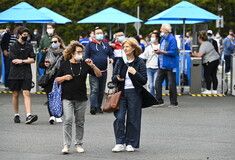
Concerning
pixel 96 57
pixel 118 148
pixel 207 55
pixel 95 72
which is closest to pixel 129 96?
pixel 95 72

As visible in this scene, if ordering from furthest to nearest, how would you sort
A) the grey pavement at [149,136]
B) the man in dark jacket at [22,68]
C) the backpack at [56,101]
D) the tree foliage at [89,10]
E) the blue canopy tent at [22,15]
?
the tree foliage at [89,10], the blue canopy tent at [22,15], the man in dark jacket at [22,68], the backpack at [56,101], the grey pavement at [149,136]

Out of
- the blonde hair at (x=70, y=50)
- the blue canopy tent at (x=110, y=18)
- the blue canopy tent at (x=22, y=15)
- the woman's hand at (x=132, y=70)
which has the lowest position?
the woman's hand at (x=132, y=70)

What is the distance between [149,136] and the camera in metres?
11.8

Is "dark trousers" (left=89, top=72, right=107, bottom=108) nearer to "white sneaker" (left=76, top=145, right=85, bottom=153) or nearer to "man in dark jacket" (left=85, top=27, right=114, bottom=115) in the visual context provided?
"man in dark jacket" (left=85, top=27, right=114, bottom=115)

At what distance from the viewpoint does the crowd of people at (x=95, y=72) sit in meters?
10.1

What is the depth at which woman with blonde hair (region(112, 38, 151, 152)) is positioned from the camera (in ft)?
33.0

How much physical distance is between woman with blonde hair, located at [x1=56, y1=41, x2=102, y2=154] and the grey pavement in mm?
368

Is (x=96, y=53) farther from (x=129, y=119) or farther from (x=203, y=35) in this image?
(x=129, y=119)

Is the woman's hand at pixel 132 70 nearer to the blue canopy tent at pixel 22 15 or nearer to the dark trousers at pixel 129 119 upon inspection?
the dark trousers at pixel 129 119

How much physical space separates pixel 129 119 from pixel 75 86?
0.89 metres

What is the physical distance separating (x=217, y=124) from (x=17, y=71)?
3.90 meters

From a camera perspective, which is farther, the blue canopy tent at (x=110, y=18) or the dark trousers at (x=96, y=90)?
the blue canopy tent at (x=110, y=18)

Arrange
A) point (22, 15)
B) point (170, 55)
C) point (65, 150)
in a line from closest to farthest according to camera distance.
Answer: point (65, 150) < point (170, 55) < point (22, 15)

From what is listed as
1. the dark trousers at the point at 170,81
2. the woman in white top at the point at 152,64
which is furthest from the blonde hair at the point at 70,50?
the woman in white top at the point at 152,64
